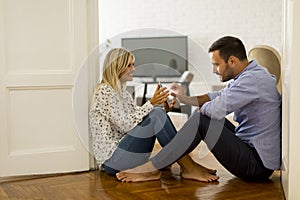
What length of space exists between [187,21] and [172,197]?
5245 mm

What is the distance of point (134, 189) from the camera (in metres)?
2.89

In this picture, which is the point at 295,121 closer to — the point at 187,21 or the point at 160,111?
the point at 160,111

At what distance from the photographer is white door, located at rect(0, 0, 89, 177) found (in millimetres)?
3121

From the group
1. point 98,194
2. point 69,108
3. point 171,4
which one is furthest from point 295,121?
point 171,4

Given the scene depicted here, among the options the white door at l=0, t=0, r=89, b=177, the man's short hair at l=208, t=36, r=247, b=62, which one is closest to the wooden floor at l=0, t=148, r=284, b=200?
the white door at l=0, t=0, r=89, b=177

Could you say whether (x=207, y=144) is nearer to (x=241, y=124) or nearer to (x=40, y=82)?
(x=241, y=124)

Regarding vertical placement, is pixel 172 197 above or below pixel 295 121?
below

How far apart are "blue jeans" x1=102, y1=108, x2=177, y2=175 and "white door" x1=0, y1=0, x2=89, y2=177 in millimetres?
377

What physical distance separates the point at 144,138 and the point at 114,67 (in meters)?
0.51

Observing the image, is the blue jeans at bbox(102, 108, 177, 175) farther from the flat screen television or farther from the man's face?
the flat screen television

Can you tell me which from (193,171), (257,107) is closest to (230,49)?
(257,107)

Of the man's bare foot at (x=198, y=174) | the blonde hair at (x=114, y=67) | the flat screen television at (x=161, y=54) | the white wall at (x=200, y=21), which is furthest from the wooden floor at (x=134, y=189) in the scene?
the flat screen television at (x=161, y=54)

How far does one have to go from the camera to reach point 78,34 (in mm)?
3268

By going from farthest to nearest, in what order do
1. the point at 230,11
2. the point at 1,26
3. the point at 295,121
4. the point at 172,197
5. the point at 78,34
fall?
the point at 230,11 < the point at 78,34 < the point at 1,26 < the point at 172,197 < the point at 295,121
